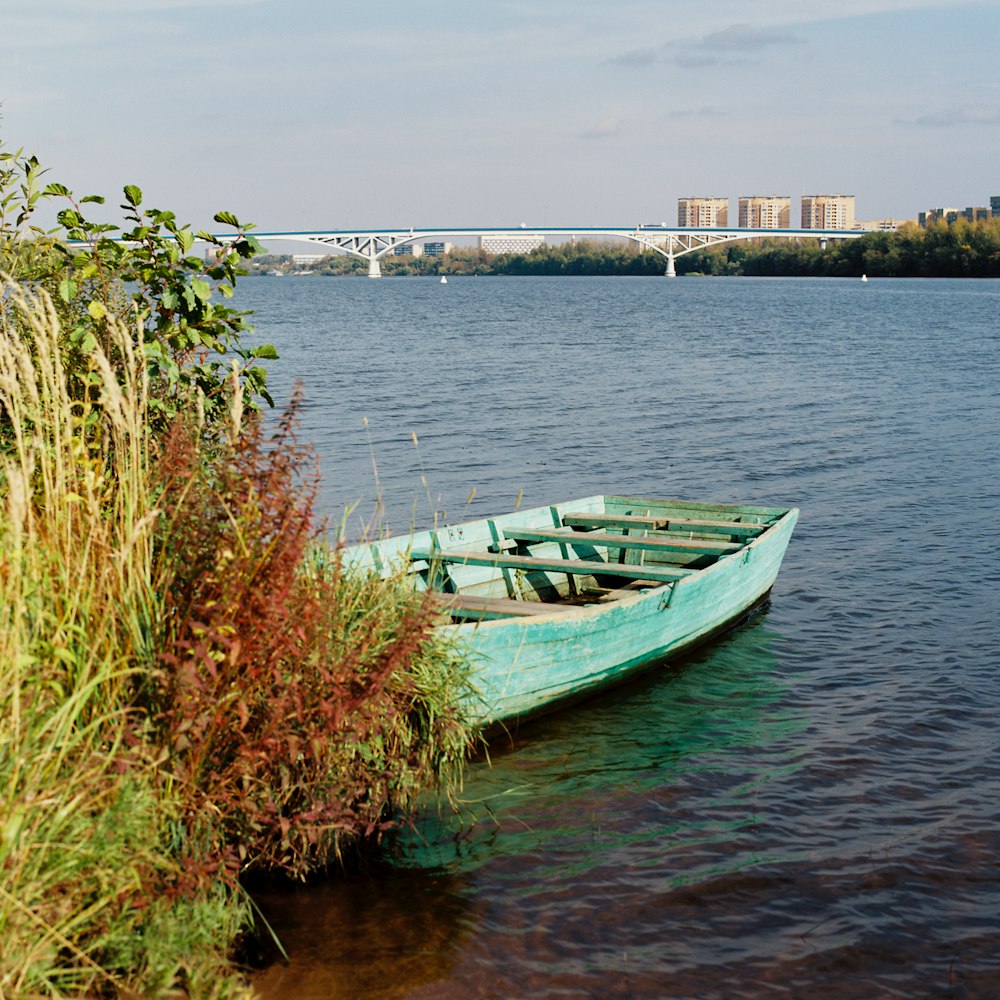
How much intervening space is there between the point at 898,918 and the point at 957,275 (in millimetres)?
111834

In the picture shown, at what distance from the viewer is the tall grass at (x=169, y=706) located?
11.3ft

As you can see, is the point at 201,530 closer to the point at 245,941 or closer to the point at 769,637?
the point at 245,941

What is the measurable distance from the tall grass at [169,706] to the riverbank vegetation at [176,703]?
12 mm

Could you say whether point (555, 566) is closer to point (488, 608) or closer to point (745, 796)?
point (488, 608)

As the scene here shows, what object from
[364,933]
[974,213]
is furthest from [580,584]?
[974,213]

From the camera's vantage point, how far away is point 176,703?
13.0 feet

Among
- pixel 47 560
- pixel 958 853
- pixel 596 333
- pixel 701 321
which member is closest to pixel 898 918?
pixel 958 853

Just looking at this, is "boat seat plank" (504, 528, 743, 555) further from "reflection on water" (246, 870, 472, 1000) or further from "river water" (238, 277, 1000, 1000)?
"reflection on water" (246, 870, 472, 1000)

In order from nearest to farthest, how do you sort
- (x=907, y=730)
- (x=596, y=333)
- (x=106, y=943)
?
(x=106, y=943) < (x=907, y=730) < (x=596, y=333)

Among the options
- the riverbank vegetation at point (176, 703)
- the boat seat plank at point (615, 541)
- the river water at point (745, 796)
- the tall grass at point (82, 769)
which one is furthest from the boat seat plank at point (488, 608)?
the tall grass at point (82, 769)

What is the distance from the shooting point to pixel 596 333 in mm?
47094

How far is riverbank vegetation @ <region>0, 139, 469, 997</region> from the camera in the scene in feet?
11.4

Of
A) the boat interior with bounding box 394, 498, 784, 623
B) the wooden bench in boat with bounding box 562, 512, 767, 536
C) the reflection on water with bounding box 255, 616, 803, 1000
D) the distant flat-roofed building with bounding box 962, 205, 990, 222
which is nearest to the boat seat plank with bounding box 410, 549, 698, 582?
the boat interior with bounding box 394, 498, 784, 623

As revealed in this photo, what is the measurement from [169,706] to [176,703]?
5.7 inches
